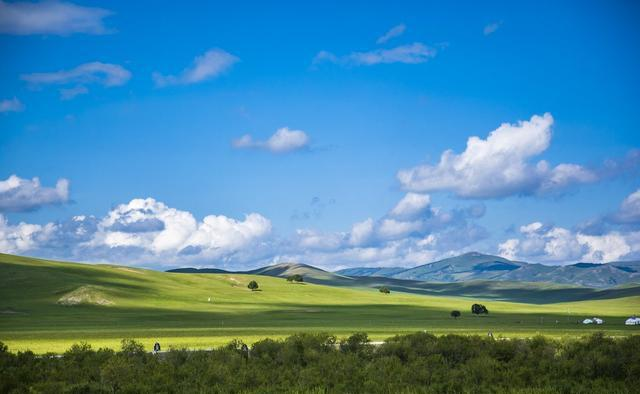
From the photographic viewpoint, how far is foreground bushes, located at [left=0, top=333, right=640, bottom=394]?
3132 cm

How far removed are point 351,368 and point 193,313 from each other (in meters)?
76.4

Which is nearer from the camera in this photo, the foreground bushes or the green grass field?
the foreground bushes

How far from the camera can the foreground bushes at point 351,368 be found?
31317 millimetres

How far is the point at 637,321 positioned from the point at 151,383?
264ft

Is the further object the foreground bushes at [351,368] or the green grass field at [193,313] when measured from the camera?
the green grass field at [193,313]

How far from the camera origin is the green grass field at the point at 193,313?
226 feet

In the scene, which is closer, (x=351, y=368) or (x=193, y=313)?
(x=351, y=368)

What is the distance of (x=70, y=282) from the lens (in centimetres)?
12619

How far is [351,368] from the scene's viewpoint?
34375mm

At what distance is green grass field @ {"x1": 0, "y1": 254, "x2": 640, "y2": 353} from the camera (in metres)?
68.8

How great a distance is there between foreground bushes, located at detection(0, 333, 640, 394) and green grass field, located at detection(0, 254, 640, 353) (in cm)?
1548

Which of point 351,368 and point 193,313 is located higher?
point 193,313

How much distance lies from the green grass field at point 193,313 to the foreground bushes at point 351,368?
15478 mm

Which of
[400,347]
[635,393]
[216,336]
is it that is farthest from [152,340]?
[635,393]
